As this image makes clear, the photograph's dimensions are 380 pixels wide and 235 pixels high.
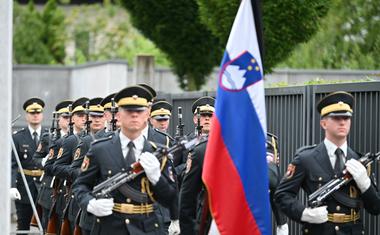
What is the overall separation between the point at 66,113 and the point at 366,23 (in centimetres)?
1430

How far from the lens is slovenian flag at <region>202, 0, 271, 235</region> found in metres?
8.66

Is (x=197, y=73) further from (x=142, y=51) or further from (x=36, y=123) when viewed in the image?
(x=142, y=51)

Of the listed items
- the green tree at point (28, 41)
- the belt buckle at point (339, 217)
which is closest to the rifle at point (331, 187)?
the belt buckle at point (339, 217)

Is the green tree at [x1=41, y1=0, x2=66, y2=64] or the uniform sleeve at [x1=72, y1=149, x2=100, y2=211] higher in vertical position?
the green tree at [x1=41, y1=0, x2=66, y2=64]

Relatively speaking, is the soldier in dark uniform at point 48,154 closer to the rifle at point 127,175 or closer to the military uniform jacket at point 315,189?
the rifle at point 127,175

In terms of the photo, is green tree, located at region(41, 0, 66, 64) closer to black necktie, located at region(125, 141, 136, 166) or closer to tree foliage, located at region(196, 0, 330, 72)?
tree foliage, located at region(196, 0, 330, 72)

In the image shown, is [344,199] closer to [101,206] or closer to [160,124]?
[101,206]

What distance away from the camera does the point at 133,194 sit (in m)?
9.83

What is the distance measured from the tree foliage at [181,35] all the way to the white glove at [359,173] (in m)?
14.0

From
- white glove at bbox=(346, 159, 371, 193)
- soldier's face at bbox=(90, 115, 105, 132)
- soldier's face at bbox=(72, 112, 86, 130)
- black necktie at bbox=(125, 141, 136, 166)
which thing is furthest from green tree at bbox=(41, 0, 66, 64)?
white glove at bbox=(346, 159, 371, 193)

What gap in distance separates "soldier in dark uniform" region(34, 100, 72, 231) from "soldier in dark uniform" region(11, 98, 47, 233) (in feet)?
0.84

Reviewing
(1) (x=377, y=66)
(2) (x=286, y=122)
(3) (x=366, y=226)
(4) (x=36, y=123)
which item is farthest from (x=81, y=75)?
(3) (x=366, y=226)

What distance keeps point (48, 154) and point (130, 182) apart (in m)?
5.68

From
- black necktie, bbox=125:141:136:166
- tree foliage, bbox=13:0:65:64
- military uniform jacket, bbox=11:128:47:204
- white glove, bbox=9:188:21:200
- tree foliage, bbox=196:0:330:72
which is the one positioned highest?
tree foliage, bbox=13:0:65:64
